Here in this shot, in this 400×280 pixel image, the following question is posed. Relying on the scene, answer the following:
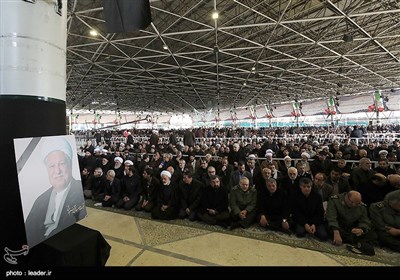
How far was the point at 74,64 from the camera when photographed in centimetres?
1730

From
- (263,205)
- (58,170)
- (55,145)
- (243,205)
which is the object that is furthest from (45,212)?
(263,205)

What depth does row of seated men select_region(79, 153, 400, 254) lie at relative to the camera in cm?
376

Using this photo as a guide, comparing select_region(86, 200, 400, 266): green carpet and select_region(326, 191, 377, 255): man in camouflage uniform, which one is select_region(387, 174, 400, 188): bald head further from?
select_region(86, 200, 400, 266): green carpet

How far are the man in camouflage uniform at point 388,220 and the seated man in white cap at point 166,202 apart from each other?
12.8 feet

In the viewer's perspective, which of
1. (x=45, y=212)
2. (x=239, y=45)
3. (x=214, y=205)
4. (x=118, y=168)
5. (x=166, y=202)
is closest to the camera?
(x=45, y=212)

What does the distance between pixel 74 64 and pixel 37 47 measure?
1803 cm

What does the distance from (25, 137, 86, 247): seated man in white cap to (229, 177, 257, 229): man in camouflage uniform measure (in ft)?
10.0

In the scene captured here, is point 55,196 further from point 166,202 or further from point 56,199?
point 166,202

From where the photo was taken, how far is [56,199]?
2.07 m

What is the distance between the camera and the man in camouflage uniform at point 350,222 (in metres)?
3.62

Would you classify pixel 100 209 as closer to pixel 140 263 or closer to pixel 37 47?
pixel 140 263

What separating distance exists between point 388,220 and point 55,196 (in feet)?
16.3

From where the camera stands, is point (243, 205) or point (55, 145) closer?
point (55, 145)

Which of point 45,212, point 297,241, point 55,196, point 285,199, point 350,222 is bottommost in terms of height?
point 297,241
